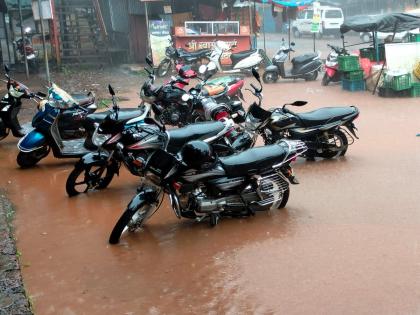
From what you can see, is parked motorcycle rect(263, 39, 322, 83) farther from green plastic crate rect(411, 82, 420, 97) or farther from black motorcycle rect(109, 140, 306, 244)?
black motorcycle rect(109, 140, 306, 244)

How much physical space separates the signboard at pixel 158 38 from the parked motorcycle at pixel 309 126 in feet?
34.3

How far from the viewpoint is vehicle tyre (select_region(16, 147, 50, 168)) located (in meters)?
7.47

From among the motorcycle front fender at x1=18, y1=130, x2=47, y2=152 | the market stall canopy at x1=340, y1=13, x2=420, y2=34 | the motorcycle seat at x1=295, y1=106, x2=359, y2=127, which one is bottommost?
the motorcycle front fender at x1=18, y1=130, x2=47, y2=152

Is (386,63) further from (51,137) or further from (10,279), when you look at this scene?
(10,279)

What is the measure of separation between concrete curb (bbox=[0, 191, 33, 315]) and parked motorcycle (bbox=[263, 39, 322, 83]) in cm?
1144

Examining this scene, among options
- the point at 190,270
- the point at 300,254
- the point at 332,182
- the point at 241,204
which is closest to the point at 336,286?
the point at 300,254

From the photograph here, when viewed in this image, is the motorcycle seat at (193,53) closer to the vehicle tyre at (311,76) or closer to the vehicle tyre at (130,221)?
the vehicle tyre at (311,76)

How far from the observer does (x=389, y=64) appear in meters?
12.9

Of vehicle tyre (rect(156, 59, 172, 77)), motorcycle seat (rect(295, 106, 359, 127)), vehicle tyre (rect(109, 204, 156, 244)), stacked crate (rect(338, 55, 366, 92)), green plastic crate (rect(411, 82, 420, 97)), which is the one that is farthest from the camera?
vehicle tyre (rect(156, 59, 172, 77))

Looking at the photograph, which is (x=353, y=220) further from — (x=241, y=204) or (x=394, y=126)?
(x=394, y=126)

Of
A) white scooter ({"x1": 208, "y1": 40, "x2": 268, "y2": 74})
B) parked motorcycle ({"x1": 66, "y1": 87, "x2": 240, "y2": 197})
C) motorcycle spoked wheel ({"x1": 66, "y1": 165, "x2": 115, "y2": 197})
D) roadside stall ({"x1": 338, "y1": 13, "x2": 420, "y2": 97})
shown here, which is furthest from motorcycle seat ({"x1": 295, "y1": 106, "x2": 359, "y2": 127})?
white scooter ({"x1": 208, "y1": 40, "x2": 268, "y2": 74})

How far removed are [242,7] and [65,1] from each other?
6.61 m

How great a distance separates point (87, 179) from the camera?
6.34m

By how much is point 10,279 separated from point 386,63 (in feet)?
37.2
